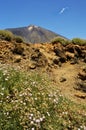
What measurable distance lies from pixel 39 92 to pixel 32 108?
A: 168 cm

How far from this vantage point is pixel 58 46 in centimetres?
2359

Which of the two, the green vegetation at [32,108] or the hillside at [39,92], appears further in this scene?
the hillside at [39,92]

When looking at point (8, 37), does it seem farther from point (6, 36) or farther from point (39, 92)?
point (39, 92)

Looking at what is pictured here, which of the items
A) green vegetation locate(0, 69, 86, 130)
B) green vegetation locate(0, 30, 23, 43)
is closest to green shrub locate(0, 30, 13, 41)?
green vegetation locate(0, 30, 23, 43)

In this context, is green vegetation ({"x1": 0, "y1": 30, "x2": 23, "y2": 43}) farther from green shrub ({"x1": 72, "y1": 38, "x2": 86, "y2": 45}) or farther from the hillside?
green shrub ({"x1": 72, "y1": 38, "x2": 86, "y2": 45})

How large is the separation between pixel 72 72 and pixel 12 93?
854 centimetres

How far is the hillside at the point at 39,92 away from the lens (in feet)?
35.4

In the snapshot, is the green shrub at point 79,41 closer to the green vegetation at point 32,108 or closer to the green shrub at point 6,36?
the green shrub at point 6,36

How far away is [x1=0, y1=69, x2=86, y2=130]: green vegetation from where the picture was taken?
10461 millimetres

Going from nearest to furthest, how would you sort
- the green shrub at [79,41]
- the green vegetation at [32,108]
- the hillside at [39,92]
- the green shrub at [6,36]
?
1. the green vegetation at [32,108]
2. the hillside at [39,92]
3. the green shrub at [6,36]
4. the green shrub at [79,41]

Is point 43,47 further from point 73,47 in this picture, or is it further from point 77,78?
point 77,78

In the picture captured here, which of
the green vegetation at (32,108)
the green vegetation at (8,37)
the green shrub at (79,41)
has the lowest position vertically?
the green vegetation at (32,108)

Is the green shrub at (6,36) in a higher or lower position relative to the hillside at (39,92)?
higher

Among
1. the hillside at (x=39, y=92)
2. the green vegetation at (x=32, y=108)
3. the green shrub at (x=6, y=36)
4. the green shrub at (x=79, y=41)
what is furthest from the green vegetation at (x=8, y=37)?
the green vegetation at (x=32, y=108)
